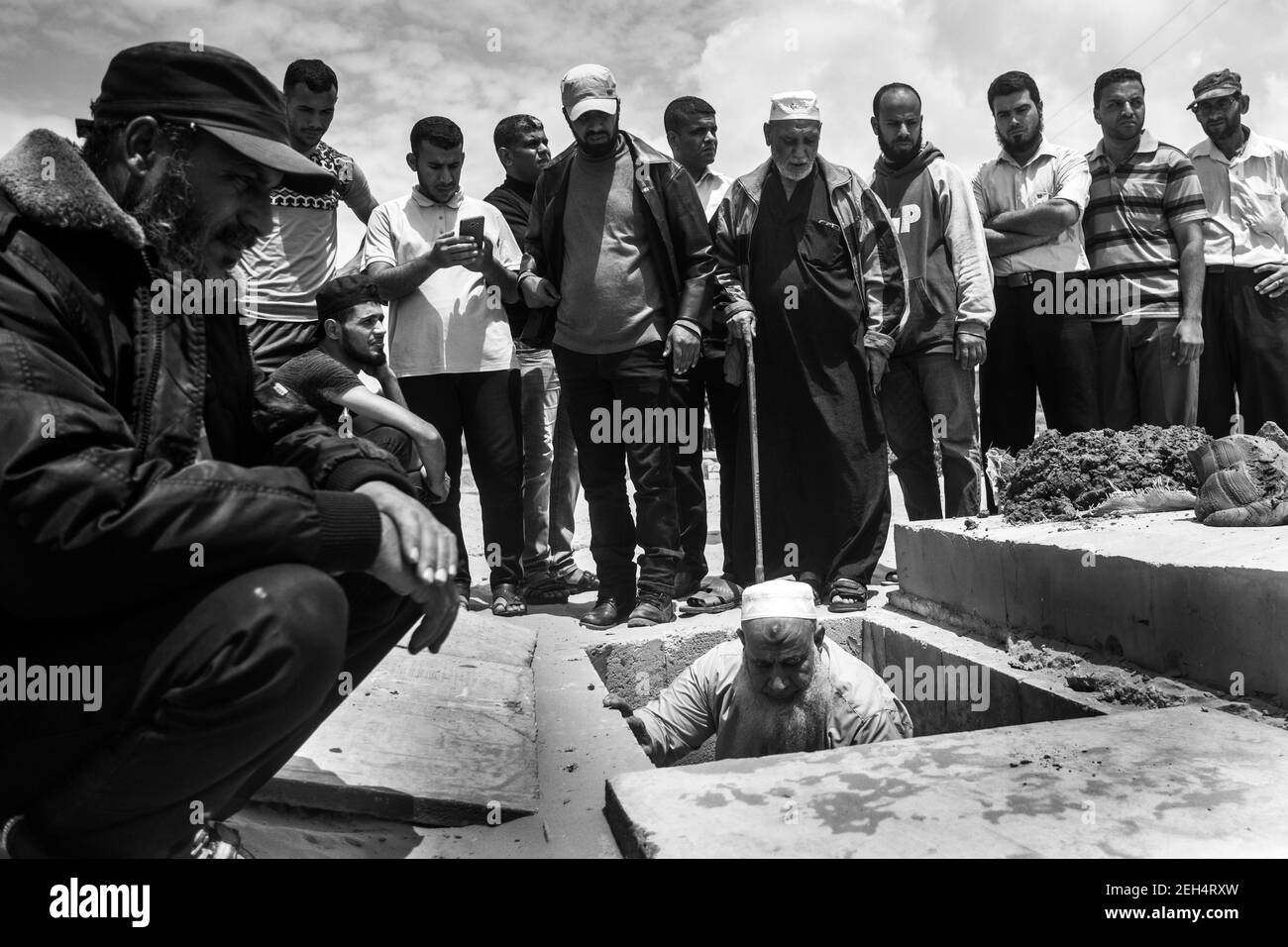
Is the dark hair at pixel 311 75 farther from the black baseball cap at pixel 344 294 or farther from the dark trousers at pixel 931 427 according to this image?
the dark trousers at pixel 931 427

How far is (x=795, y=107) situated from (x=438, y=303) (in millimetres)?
1989

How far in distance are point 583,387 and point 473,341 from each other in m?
0.60

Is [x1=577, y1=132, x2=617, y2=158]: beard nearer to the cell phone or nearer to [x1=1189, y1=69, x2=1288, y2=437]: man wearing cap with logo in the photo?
the cell phone

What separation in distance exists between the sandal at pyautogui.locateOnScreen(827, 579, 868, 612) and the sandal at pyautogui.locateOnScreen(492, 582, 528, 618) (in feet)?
5.01

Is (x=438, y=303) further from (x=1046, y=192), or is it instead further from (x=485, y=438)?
(x=1046, y=192)

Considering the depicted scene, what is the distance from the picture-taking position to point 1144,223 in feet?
18.7

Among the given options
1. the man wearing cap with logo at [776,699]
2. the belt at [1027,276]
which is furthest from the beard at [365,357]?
the belt at [1027,276]

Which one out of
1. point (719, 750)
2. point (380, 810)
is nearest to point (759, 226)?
point (719, 750)

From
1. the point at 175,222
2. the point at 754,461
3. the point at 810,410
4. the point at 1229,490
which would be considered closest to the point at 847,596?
the point at 754,461

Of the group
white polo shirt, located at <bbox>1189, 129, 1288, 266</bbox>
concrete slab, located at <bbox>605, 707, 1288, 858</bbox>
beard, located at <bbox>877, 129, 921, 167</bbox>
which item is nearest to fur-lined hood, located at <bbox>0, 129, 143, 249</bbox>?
concrete slab, located at <bbox>605, 707, 1288, 858</bbox>

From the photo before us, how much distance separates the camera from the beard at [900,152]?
5.71 m

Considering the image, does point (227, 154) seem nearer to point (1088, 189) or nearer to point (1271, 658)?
point (1271, 658)

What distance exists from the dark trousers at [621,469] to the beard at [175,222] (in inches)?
118
